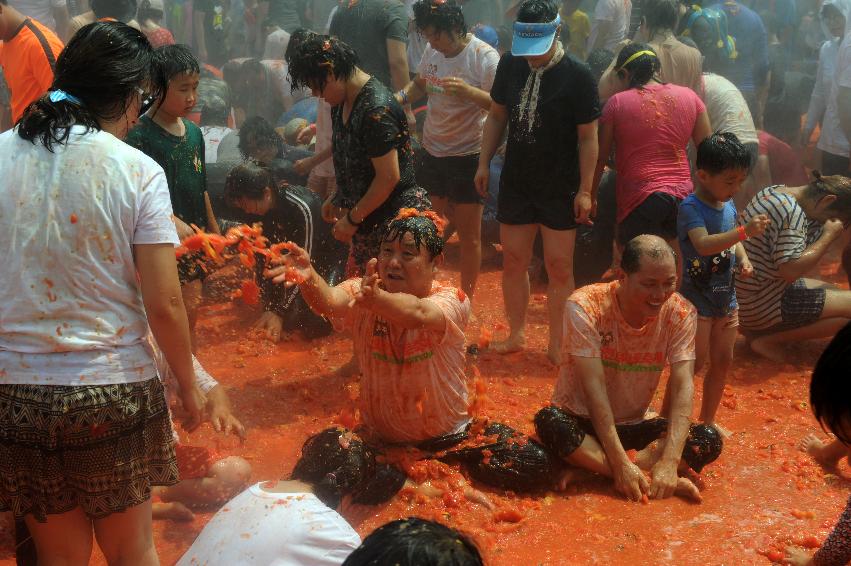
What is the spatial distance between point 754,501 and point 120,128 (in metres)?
3.45

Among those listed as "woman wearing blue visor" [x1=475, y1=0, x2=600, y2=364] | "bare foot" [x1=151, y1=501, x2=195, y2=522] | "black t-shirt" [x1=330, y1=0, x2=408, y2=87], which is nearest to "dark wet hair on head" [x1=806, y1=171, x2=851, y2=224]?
"woman wearing blue visor" [x1=475, y1=0, x2=600, y2=364]

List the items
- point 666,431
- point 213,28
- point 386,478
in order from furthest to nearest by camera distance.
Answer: point 213,28 → point 666,431 → point 386,478

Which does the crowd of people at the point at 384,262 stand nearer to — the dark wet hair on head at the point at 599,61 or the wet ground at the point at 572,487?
the dark wet hair on head at the point at 599,61

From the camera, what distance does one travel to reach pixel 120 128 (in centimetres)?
279

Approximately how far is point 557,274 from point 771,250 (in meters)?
1.45

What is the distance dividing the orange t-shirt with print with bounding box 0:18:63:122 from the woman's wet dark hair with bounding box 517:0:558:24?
10.1 ft

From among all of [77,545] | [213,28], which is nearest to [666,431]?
[77,545]

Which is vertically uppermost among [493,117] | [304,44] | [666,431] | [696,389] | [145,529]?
[304,44]

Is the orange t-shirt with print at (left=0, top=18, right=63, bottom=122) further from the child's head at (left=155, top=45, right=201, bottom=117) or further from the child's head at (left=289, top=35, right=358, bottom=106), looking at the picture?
the child's head at (left=289, top=35, right=358, bottom=106)

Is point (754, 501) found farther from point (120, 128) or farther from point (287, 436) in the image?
point (120, 128)

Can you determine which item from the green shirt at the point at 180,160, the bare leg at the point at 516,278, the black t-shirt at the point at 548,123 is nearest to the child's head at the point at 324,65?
the green shirt at the point at 180,160

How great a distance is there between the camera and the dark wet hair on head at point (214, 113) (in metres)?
8.91

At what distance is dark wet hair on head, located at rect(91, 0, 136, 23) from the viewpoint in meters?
7.33

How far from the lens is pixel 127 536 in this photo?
285 cm
